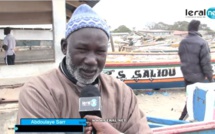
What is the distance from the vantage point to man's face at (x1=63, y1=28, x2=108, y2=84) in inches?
47.1

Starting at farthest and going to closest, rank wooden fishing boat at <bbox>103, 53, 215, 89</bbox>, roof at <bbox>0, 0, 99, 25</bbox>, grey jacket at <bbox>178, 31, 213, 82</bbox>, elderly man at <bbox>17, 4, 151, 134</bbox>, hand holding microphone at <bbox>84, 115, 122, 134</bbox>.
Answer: wooden fishing boat at <bbox>103, 53, 215, 89</bbox>
roof at <bbox>0, 0, 99, 25</bbox>
grey jacket at <bbox>178, 31, 213, 82</bbox>
elderly man at <bbox>17, 4, 151, 134</bbox>
hand holding microphone at <bbox>84, 115, 122, 134</bbox>

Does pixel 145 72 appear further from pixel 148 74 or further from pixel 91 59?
pixel 91 59

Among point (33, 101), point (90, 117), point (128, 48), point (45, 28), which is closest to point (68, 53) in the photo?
point (33, 101)

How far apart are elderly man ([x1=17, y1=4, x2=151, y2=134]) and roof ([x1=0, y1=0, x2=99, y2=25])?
5.76 m

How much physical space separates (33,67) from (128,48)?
7333 mm

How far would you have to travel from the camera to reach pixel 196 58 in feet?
15.0

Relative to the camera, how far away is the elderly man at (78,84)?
1143 mm

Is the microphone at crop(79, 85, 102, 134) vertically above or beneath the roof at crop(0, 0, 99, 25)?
beneath

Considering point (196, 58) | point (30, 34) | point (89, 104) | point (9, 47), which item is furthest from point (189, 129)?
point (30, 34)

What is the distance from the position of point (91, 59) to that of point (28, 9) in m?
6.46

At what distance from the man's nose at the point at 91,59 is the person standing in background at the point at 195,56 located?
3.69 meters

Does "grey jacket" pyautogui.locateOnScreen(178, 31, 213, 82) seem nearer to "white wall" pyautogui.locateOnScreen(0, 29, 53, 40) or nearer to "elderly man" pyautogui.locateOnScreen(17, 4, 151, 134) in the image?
"elderly man" pyautogui.locateOnScreen(17, 4, 151, 134)

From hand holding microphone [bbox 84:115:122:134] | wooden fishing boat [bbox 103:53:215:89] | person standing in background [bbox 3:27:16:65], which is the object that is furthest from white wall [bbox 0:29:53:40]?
hand holding microphone [bbox 84:115:122:134]

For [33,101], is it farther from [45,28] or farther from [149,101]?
[45,28]
